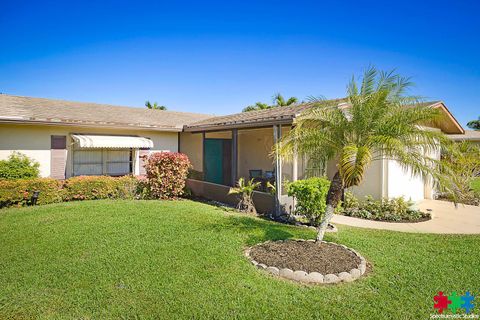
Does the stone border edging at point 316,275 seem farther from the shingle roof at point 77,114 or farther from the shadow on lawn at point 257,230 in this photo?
the shingle roof at point 77,114

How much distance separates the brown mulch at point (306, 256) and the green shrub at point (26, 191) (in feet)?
37.5

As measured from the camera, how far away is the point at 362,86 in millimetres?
7918

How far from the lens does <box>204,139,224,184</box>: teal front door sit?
19281 millimetres

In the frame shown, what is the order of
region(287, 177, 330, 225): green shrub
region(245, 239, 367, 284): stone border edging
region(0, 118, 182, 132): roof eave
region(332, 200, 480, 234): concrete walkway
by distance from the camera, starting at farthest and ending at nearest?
region(0, 118, 182, 132): roof eave < region(332, 200, 480, 234): concrete walkway < region(287, 177, 330, 225): green shrub < region(245, 239, 367, 284): stone border edging

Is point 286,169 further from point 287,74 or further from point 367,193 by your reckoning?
point 287,74

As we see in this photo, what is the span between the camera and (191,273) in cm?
640

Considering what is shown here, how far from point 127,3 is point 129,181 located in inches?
384

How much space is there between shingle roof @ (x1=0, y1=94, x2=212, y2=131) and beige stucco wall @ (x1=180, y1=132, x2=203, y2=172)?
130 cm

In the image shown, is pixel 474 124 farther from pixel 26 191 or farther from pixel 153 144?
pixel 26 191

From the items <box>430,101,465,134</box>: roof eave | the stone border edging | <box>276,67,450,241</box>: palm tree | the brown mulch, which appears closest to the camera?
the stone border edging

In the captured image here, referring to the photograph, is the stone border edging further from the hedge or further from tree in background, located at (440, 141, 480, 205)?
tree in background, located at (440, 141, 480, 205)

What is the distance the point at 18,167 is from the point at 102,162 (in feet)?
13.4

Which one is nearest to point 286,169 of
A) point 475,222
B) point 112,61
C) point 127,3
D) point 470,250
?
point 470,250

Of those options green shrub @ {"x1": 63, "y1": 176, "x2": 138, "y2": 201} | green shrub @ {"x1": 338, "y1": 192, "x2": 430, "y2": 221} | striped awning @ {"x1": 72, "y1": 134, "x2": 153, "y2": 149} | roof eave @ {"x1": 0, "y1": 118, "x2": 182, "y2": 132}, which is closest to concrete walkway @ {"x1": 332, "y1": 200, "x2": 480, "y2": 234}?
green shrub @ {"x1": 338, "y1": 192, "x2": 430, "y2": 221}
